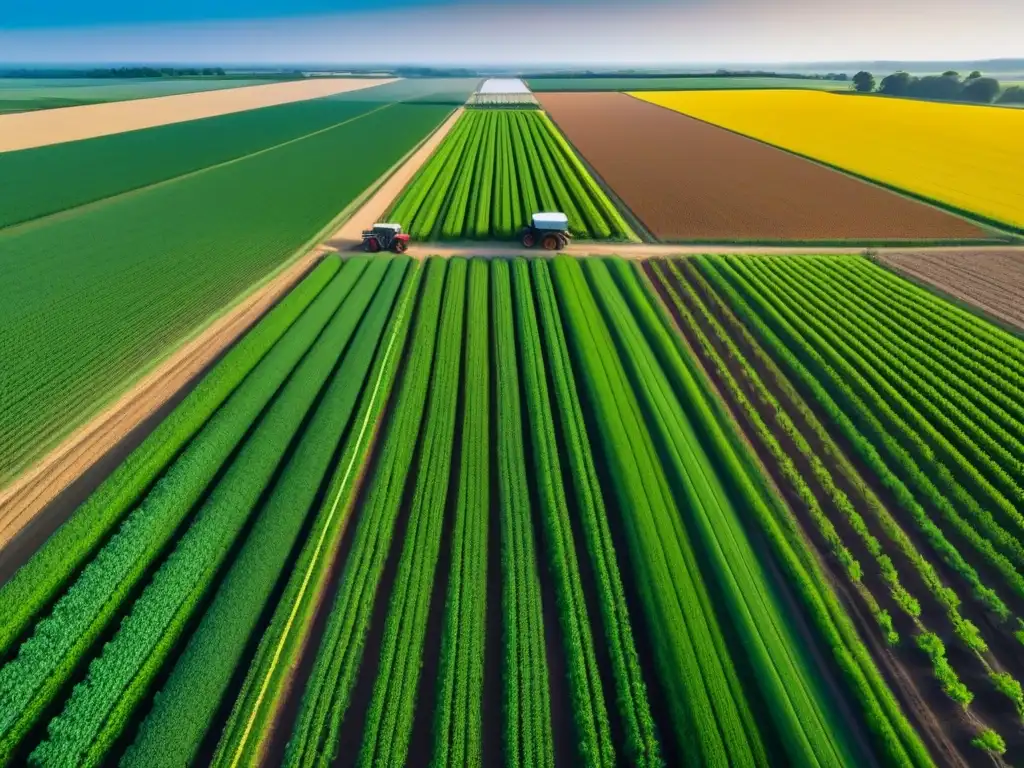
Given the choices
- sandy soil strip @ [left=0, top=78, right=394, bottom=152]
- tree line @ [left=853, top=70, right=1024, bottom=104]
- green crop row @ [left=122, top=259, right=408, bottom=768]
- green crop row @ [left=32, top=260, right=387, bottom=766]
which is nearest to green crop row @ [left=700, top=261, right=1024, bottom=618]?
green crop row @ [left=122, top=259, right=408, bottom=768]

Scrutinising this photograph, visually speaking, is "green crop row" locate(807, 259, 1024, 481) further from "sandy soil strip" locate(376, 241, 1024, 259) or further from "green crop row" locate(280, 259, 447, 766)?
"green crop row" locate(280, 259, 447, 766)

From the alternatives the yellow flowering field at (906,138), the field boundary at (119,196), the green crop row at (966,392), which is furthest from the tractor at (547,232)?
the yellow flowering field at (906,138)

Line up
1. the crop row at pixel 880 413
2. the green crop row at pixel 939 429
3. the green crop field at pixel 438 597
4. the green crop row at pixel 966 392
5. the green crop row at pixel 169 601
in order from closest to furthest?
1. the green crop row at pixel 169 601
2. the green crop field at pixel 438 597
3. the crop row at pixel 880 413
4. the green crop row at pixel 939 429
5. the green crop row at pixel 966 392

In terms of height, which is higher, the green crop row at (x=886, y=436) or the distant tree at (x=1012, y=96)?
the distant tree at (x=1012, y=96)

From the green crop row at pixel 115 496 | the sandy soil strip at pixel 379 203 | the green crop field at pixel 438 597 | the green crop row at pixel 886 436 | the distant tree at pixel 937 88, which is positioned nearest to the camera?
the green crop field at pixel 438 597

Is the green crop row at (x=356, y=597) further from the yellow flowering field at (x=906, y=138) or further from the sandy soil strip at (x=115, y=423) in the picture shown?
the yellow flowering field at (x=906, y=138)

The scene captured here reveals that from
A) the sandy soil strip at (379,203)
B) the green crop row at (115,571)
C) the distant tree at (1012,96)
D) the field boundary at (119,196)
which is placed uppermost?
the distant tree at (1012,96)
